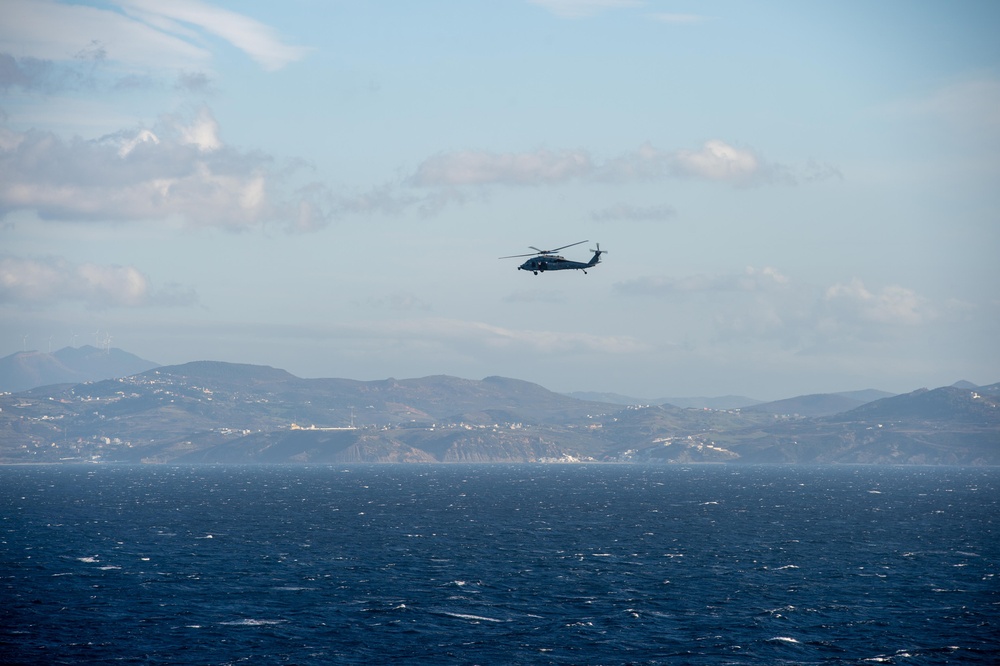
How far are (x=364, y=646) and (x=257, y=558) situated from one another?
67267 millimetres

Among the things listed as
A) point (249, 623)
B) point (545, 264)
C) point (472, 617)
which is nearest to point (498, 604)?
point (472, 617)

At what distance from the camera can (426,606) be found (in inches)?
5300

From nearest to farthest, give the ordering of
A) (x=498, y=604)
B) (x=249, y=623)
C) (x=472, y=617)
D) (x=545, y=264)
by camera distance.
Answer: (x=249, y=623) → (x=472, y=617) → (x=498, y=604) → (x=545, y=264)

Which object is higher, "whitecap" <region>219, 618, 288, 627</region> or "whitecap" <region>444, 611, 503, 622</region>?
"whitecap" <region>219, 618, 288, 627</region>

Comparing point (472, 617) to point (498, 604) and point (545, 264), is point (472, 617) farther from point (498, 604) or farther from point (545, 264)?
point (545, 264)

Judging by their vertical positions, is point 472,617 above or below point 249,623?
below

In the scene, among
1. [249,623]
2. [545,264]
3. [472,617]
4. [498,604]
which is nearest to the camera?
[249,623]

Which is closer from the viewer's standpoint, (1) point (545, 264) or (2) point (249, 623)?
(2) point (249, 623)

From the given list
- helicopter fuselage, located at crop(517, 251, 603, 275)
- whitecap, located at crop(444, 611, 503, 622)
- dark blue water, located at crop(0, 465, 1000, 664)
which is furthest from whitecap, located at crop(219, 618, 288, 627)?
helicopter fuselage, located at crop(517, 251, 603, 275)

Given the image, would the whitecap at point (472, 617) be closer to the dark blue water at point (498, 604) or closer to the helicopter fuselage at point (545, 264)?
the dark blue water at point (498, 604)

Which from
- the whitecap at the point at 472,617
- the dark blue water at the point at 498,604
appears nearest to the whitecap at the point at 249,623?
the dark blue water at the point at 498,604

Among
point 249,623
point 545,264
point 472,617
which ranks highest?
point 545,264

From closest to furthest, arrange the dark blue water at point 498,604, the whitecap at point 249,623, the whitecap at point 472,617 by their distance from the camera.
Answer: the dark blue water at point 498,604 < the whitecap at point 249,623 < the whitecap at point 472,617

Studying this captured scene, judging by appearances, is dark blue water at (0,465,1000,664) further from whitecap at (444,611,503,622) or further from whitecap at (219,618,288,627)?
whitecap at (219,618,288,627)
